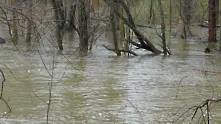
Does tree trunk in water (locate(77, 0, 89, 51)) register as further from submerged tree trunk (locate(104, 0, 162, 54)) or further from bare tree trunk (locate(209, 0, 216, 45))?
bare tree trunk (locate(209, 0, 216, 45))

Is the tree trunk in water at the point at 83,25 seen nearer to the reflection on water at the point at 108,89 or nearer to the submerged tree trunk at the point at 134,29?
the reflection on water at the point at 108,89

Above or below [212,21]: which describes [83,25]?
above

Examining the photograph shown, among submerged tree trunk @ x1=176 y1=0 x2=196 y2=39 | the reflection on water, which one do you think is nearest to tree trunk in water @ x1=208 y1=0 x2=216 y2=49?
submerged tree trunk @ x1=176 y1=0 x2=196 y2=39

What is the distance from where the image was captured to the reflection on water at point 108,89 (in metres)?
12.3

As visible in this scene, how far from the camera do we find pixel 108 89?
16.0m

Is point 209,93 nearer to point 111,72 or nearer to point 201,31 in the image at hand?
point 111,72

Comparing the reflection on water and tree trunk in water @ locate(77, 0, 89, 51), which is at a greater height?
tree trunk in water @ locate(77, 0, 89, 51)

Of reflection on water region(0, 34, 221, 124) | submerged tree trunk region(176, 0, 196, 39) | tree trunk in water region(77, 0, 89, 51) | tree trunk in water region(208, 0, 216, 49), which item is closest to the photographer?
reflection on water region(0, 34, 221, 124)

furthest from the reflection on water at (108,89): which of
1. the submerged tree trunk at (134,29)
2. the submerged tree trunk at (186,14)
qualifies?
the submerged tree trunk at (186,14)

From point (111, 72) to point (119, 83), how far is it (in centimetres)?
245

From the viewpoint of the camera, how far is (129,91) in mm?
15680

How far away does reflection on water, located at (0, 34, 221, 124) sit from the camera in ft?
40.4

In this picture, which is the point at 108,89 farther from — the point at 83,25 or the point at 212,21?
the point at 212,21

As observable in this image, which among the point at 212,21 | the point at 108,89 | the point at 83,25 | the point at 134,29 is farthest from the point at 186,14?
the point at 108,89
